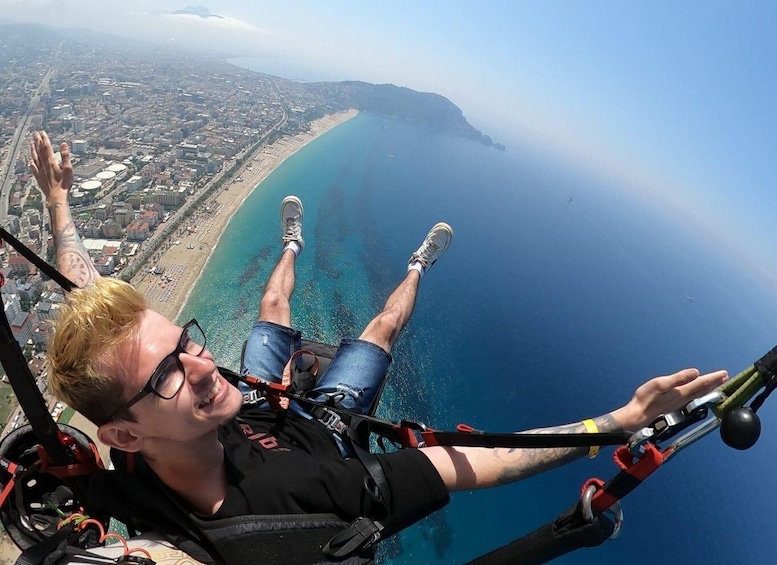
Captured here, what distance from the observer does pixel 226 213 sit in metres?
20.6

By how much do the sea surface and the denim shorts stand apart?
8.14m

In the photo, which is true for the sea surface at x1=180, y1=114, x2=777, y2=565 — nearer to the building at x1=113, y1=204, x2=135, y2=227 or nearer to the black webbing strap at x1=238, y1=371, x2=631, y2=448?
the building at x1=113, y1=204, x2=135, y2=227

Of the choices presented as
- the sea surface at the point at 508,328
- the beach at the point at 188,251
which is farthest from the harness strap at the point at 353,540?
the sea surface at the point at 508,328

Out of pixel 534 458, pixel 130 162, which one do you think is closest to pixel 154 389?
pixel 534 458

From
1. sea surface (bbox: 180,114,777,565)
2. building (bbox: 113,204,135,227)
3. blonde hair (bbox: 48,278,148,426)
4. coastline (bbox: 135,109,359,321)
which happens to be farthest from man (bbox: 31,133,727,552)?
building (bbox: 113,204,135,227)

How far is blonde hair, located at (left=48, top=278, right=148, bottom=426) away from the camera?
2.69ft

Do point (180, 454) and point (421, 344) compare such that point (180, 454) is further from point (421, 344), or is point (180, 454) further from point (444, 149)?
point (444, 149)

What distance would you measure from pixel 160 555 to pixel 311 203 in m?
23.0

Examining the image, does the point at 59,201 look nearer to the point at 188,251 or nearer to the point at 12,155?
the point at 188,251

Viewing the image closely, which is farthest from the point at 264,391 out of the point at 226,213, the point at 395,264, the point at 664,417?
the point at 226,213

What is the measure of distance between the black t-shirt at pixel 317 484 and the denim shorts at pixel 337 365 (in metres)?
0.69

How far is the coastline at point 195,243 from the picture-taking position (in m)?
13.8

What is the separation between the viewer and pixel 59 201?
1539mm

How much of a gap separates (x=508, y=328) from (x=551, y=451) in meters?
17.1
